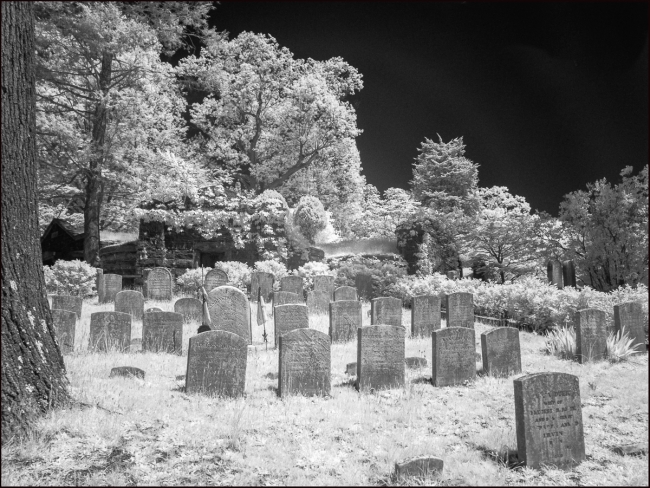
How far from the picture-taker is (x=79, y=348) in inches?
307

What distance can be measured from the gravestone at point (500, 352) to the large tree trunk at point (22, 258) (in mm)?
5221

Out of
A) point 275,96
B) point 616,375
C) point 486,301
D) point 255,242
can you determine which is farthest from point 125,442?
point 275,96

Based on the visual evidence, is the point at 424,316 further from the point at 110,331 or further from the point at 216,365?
the point at 110,331

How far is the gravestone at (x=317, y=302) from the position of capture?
12656mm

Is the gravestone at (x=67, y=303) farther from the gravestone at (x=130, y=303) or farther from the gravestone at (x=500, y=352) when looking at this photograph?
the gravestone at (x=500, y=352)

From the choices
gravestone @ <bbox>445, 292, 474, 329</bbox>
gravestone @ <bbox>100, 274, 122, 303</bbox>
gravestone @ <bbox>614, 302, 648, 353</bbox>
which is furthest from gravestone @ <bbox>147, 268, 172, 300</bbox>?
gravestone @ <bbox>614, 302, 648, 353</bbox>

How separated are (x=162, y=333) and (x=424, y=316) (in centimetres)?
507

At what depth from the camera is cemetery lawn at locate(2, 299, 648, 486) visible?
3908 millimetres

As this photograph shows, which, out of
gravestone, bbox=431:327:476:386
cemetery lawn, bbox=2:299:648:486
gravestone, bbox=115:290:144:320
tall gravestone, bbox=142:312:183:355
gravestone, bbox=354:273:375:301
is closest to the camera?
cemetery lawn, bbox=2:299:648:486

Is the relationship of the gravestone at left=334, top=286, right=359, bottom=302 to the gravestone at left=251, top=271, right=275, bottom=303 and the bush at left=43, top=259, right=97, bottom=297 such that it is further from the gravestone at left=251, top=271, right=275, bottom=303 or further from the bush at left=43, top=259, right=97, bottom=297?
the bush at left=43, top=259, right=97, bottom=297

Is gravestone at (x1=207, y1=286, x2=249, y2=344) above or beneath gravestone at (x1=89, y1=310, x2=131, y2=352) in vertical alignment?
above

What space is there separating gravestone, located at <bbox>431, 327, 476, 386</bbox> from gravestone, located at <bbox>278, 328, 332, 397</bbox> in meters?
1.53

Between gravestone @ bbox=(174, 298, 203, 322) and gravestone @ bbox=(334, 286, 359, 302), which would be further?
gravestone @ bbox=(334, 286, 359, 302)

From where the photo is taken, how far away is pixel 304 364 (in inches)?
243
